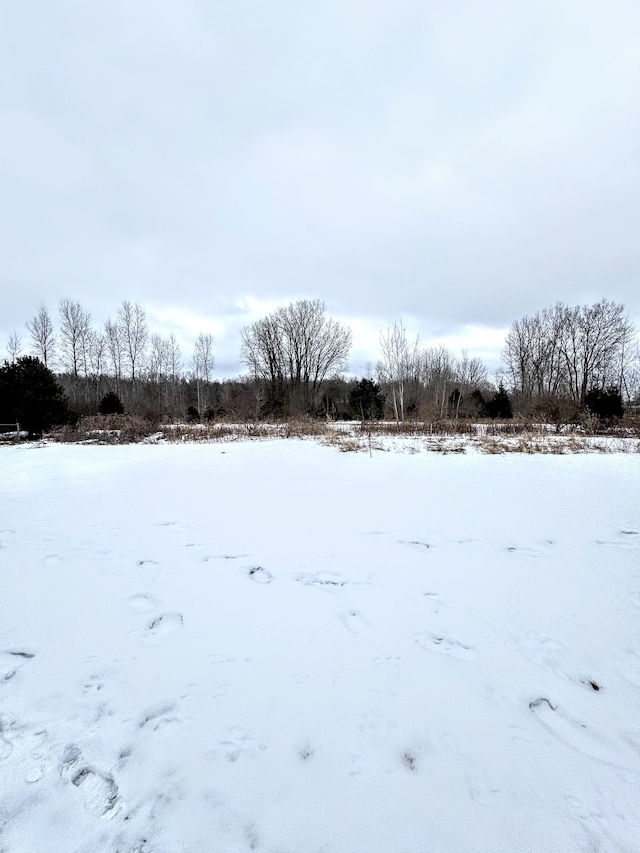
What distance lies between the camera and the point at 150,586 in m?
2.80

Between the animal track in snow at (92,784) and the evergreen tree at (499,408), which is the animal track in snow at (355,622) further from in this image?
the evergreen tree at (499,408)

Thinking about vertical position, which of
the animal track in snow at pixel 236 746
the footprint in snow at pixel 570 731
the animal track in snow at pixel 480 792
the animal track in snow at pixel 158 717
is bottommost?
the footprint in snow at pixel 570 731

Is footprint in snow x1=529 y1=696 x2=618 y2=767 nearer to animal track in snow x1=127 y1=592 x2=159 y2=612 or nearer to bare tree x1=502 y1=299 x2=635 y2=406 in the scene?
animal track in snow x1=127 y1=592 x2=159 y2=612

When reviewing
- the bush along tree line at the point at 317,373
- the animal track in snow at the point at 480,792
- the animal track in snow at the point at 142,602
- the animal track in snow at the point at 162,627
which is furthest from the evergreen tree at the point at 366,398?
the animal track in snow at the point at 480,792

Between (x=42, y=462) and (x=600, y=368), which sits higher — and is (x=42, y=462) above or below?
below

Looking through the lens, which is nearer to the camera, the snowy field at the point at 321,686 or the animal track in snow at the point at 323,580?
the snowy field at the point at 321,686

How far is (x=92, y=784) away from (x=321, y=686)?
98cm

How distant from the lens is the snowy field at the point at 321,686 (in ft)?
4.01

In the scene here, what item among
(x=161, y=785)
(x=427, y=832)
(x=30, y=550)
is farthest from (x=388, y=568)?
(x=30, y=550)

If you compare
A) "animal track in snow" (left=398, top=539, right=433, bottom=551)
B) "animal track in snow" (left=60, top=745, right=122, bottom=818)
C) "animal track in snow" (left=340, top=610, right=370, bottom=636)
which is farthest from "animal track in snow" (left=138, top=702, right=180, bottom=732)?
"animal track in snow" (left=398, top=539, right=433, bottom=551)

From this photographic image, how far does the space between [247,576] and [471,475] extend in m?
5.09

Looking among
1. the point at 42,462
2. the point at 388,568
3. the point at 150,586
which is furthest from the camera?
the point at 42,462

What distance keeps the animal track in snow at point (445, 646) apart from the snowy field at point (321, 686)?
0.01 metres

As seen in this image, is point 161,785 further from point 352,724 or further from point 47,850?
point 352,724
